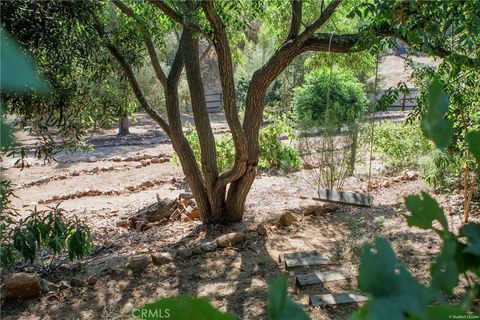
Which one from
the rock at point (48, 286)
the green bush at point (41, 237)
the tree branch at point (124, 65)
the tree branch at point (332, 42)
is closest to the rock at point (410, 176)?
the tree branch at point (332, 42)

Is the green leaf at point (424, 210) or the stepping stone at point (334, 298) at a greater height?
the green leaf at point (424, 210)

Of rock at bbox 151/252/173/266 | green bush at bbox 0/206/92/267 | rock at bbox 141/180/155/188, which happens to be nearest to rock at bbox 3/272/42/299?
green bush at bbox 0/206/92/267

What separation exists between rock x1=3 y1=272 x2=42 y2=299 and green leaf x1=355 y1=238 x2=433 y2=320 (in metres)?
3.85

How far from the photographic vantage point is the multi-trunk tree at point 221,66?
12.9ft

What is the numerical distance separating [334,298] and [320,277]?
1.40 ft

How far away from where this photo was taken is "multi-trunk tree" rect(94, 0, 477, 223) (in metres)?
3.93

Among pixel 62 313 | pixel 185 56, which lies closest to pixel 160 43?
pixel 185 56

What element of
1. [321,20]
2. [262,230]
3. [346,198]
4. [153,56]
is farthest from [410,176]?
[153,56]

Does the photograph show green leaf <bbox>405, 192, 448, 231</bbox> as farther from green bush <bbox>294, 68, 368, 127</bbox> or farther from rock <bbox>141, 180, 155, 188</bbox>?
green bush <bbox>294, 68, 368, 127</bbox>

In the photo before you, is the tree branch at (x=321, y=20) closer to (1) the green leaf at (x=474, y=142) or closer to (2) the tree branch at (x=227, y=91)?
(2) the tree branch at (x=227, y=91)

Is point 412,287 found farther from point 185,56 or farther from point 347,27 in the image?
point 347,27

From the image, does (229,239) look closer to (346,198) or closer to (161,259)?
(161,259)

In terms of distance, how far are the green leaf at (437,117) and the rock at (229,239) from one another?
14.8ft

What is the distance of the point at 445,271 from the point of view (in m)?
0.29
